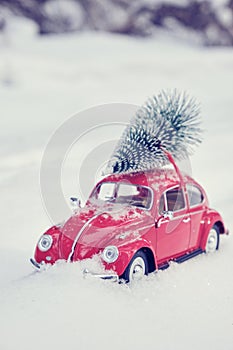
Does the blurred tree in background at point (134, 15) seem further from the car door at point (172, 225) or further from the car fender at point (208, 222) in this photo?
the car door at point (172, 225)

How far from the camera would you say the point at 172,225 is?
534cm

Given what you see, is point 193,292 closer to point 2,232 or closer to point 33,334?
point 33,334

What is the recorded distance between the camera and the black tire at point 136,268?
463cm

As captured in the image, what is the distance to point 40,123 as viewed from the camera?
12.6 m

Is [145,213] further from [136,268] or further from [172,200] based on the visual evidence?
[136,268]

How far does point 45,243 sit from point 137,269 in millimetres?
965

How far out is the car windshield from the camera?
5.36 metres

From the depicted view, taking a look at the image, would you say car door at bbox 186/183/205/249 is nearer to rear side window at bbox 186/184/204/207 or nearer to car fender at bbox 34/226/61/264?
rear side window at bbox 186/184/204/207

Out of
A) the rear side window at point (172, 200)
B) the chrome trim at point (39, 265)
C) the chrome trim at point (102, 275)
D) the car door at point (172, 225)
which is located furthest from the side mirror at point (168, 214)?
the chrome trim at point (39, 265)

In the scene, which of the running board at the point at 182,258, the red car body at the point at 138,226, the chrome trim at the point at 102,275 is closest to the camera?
the chrome trim at the point at 102,275

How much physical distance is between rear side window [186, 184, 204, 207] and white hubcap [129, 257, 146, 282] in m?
1.24

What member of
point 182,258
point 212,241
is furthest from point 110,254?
point 212,241

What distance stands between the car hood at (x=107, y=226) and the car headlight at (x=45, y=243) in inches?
6.2

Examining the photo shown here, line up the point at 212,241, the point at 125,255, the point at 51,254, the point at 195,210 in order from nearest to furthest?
the point at 125,255 → the point at 51,254 → the point at 195,210 → the point at 212,241
